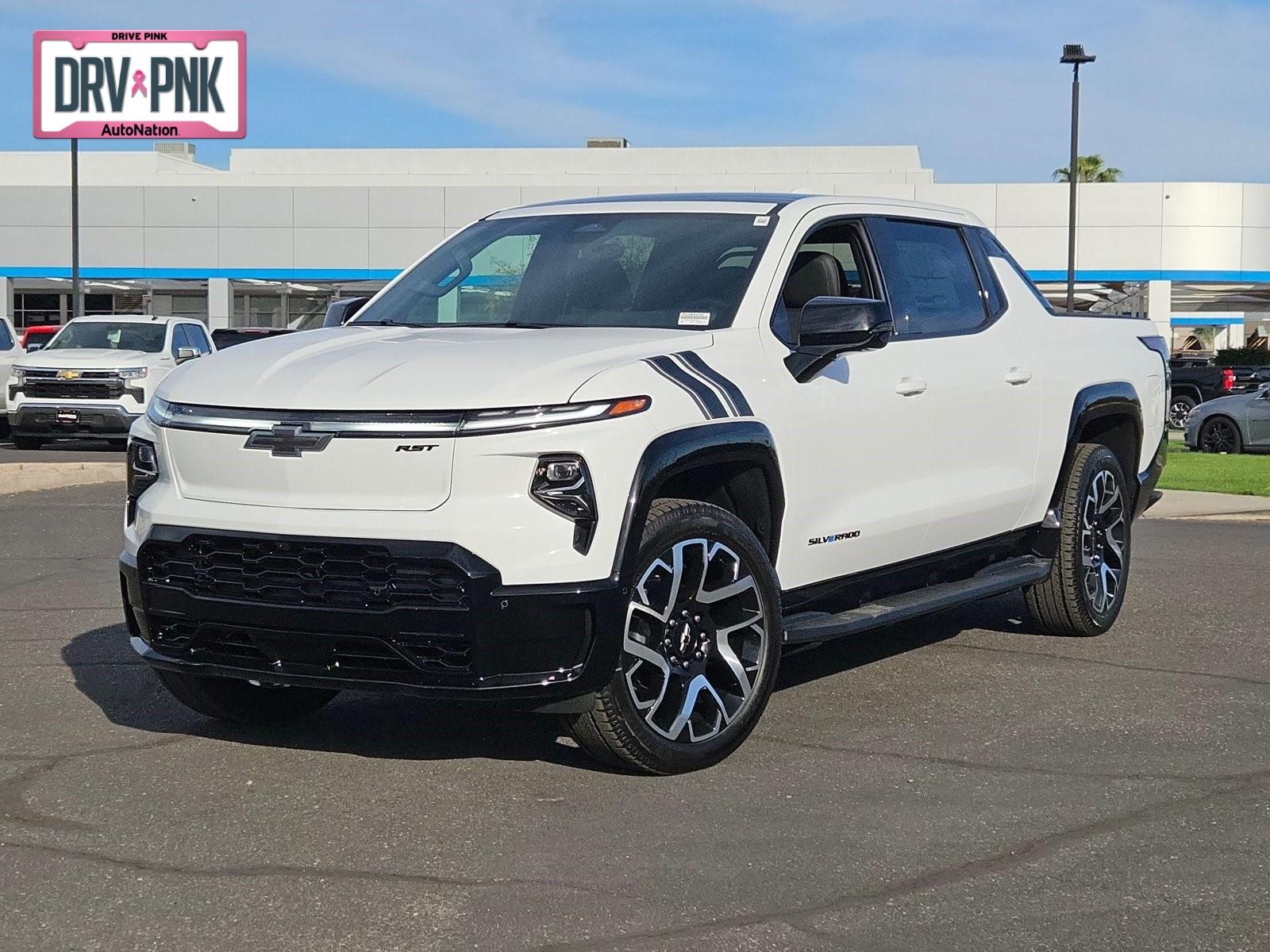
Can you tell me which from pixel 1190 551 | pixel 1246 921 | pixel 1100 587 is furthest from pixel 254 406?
pixel 1190 551

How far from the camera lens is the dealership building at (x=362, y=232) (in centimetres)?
5097

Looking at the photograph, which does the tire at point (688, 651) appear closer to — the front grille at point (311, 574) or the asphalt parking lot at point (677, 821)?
the asphalt parking lot at point (677, 821)

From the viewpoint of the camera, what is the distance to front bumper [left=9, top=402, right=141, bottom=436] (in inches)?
808

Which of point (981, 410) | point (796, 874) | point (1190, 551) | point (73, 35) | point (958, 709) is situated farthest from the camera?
point (73, 35)

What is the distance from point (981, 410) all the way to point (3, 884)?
165 inches

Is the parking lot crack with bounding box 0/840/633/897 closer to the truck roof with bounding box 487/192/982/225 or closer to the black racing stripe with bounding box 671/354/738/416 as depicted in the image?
the black racing stripe with bounding box 671/354/738/416

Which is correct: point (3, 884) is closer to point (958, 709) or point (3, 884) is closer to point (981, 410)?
point (958, 709)

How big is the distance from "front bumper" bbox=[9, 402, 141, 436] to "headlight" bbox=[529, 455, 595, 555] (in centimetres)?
1663

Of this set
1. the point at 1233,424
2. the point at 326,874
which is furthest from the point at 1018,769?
the point at 1233,424

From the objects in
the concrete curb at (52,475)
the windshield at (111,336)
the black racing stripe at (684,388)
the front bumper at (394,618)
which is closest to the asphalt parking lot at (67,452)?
the windshield at (111,336)

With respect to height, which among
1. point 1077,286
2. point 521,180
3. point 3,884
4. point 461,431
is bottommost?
point 3,884

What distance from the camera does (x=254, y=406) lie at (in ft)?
16.6

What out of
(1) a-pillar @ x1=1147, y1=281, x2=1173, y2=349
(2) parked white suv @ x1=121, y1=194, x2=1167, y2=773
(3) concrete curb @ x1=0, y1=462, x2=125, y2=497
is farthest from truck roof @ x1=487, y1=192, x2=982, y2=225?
(1) a-pillar @ x1=1147, y1=281, x2=1173, y2=349

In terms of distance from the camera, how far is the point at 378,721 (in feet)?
20.0
